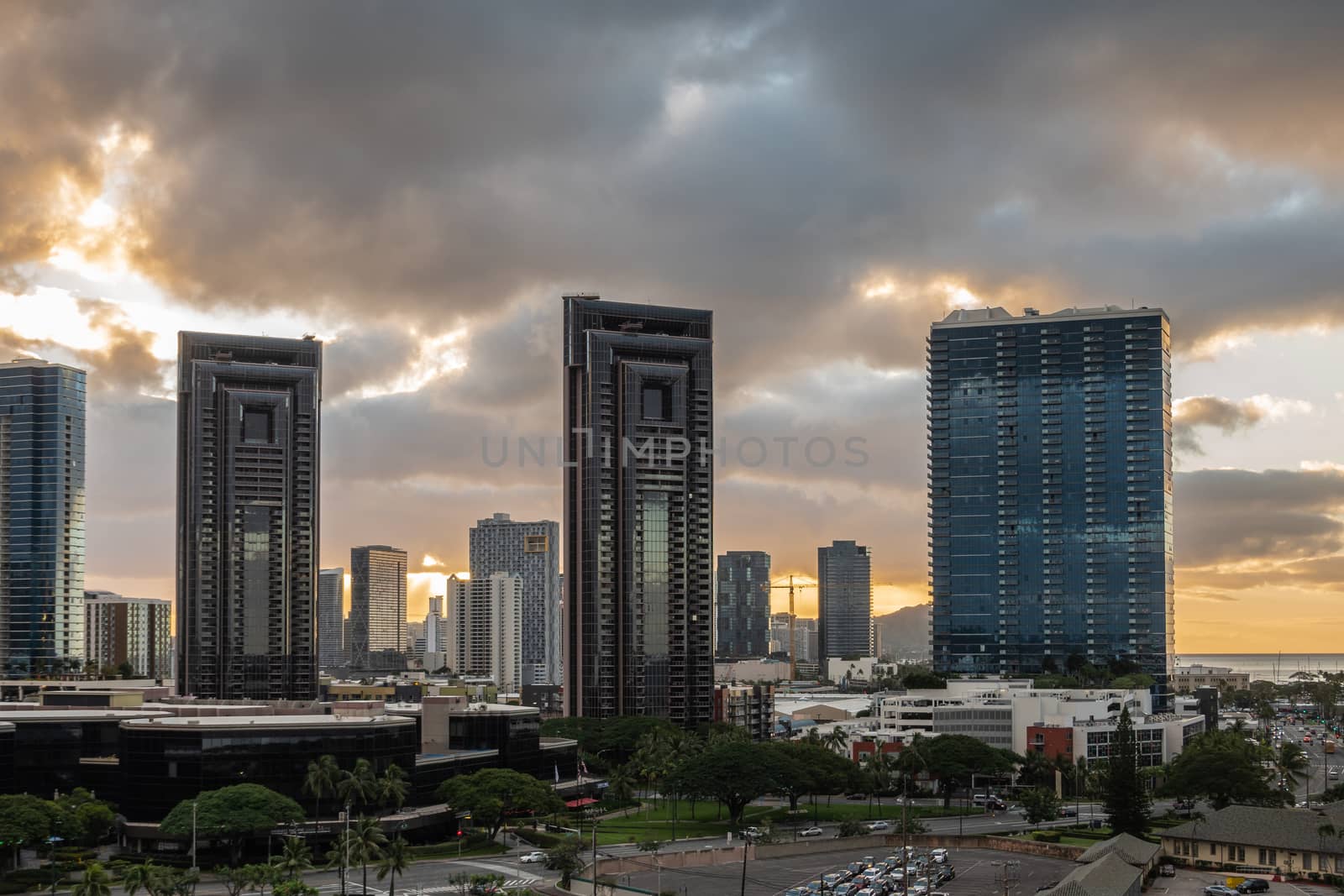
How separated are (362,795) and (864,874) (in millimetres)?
45879

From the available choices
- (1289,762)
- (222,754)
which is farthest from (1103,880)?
(1289,762)

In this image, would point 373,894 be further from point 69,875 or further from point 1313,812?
point 1313,812

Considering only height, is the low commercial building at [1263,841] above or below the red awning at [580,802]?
above

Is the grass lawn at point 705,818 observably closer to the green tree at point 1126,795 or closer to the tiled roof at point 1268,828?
the green tree at point 1126,795

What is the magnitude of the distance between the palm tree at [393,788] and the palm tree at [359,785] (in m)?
0.91

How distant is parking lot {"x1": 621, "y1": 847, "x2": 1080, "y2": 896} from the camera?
121 meters

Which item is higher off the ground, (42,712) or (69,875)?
(42,712)

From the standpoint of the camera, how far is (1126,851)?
128 meters

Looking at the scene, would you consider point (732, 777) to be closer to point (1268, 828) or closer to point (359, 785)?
point (359, 785)

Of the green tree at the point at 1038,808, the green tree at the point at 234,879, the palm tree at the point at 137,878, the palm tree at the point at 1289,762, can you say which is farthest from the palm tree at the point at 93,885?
the palm tree at the point at 1289,762

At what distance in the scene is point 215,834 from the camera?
132 m

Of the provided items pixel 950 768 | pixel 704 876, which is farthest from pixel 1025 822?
pixel 704 876

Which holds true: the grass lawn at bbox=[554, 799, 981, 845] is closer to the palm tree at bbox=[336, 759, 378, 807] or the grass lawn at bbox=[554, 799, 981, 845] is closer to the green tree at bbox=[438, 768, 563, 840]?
the green tree at bbox=[438, 768, 563, 840]

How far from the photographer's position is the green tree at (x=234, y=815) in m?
131
